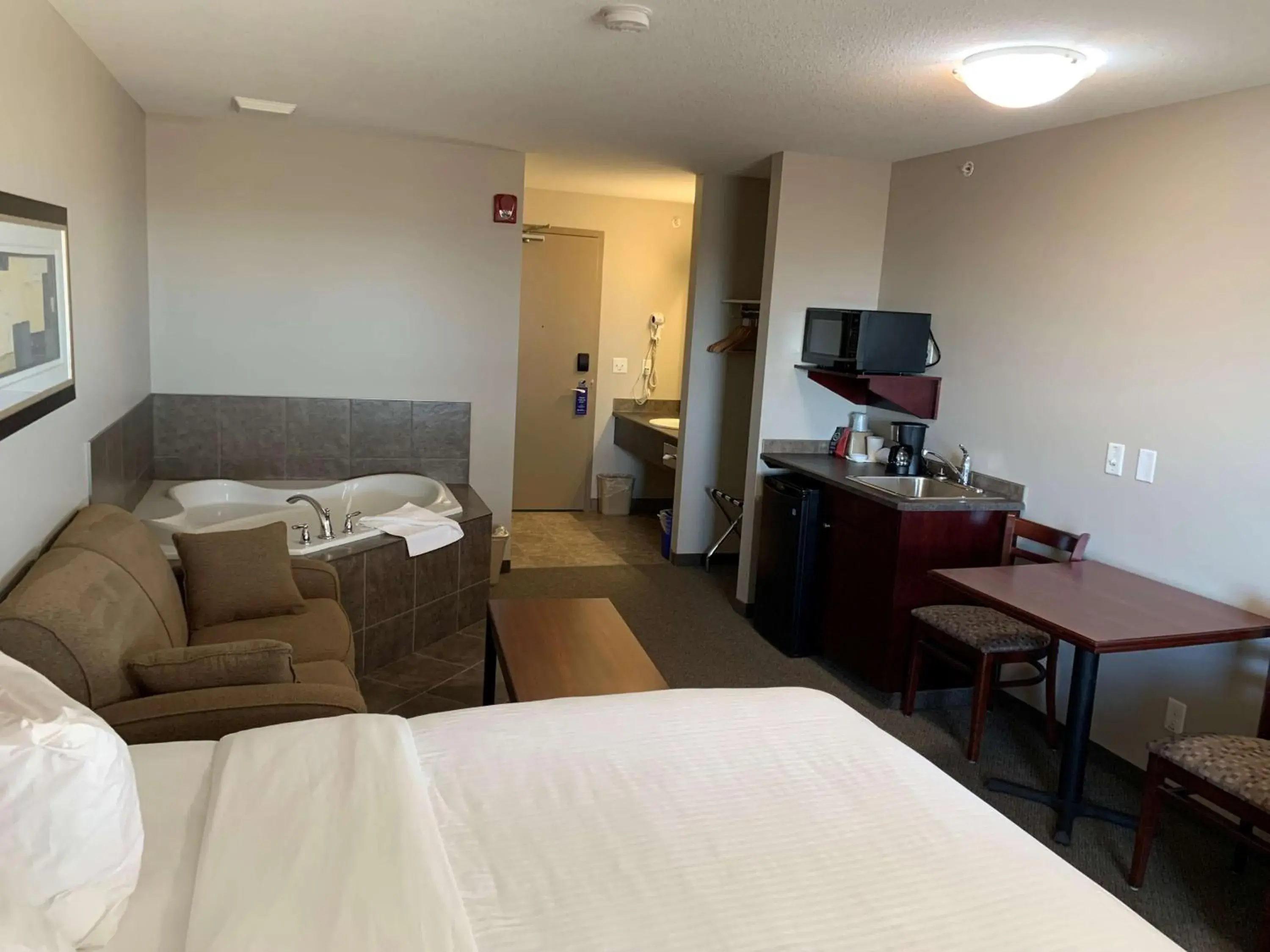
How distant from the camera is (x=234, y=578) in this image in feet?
9.93

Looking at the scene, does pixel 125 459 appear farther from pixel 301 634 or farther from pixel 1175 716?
pixel 1175 716

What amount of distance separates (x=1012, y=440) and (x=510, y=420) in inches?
106

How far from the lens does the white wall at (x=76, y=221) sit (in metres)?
2.38

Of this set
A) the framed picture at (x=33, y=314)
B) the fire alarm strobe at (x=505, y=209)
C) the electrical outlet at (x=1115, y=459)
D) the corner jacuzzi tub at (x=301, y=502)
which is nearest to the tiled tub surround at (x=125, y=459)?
the corner jacuzzi tub at (x=301, y=502)

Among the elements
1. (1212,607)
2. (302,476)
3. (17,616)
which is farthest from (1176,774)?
(302,476)

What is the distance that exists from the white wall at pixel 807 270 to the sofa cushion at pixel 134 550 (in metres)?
2.82

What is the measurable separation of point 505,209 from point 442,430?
1258 millimetres

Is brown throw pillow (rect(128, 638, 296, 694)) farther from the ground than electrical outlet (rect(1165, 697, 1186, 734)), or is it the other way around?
brown throw pillow (rect(128, 638, 296, 694))

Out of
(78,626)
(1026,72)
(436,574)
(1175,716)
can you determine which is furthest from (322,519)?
(1175,716)

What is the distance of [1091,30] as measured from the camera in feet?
8.01

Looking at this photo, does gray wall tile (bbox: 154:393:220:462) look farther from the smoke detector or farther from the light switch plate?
the light switch plate

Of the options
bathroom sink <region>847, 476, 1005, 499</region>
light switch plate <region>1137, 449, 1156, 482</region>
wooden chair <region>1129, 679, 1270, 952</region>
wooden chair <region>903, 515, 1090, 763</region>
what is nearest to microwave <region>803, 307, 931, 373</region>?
bathroom sink <region>847, 476, 1005, 499</region>

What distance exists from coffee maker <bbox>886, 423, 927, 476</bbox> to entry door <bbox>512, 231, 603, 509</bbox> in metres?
3.08

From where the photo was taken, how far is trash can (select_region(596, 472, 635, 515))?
6.98 meters
